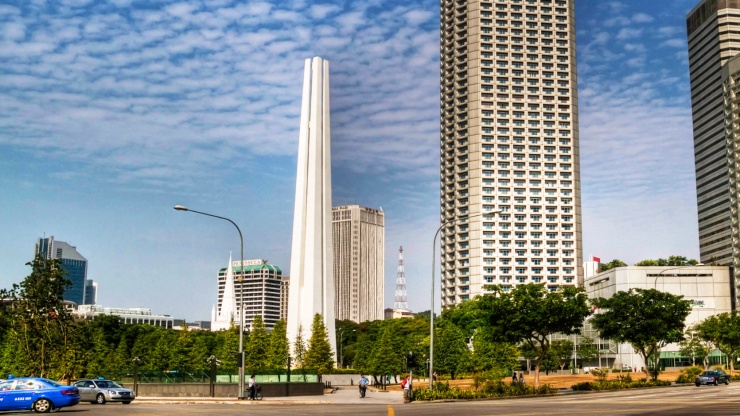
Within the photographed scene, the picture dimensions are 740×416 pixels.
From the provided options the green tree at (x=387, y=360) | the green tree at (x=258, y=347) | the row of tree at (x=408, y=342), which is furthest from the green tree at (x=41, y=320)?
the green tree at (x=258, y=347)

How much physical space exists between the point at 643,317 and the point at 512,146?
390ft

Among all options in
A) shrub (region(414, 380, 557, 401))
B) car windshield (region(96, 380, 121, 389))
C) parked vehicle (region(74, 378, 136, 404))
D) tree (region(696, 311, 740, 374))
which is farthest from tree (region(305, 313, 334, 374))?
parked vehicle (region(74, 378, 136, 404))

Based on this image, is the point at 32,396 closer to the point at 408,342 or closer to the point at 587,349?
the point at 408,342

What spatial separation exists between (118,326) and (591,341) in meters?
84.0

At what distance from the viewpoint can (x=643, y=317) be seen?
66.2m

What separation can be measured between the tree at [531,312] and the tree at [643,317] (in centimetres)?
1273

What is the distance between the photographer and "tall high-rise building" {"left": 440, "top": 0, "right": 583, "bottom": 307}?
7008 inches

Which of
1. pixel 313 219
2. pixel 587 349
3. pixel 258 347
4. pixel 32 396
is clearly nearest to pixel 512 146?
pixel 587 349

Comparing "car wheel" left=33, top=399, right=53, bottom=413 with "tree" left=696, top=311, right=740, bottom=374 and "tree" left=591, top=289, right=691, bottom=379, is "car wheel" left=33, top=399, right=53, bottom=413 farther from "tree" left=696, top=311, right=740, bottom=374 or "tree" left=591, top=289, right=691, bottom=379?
"tree" left=696, top=311, right=740, bottom=374

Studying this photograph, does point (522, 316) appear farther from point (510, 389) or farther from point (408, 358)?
point (408, 358)

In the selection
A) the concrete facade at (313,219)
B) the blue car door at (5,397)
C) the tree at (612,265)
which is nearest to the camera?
the blue car door at (5,397)

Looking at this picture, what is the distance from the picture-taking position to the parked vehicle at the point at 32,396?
32.1 metres

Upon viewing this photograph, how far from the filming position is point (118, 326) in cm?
14800

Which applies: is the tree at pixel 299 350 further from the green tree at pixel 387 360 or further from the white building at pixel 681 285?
the white building at pixel 681 285
